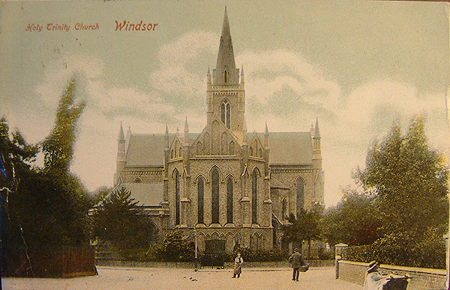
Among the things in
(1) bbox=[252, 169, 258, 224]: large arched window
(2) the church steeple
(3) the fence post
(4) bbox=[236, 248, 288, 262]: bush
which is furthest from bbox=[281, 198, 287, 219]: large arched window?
(2) the church steeple

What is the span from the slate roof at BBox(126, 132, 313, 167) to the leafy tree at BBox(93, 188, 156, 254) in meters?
0.55

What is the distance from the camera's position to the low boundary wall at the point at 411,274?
321 inches

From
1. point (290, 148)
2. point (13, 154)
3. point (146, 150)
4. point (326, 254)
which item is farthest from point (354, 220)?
point (13, 154)

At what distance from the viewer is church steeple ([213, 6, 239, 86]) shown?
8531 millimetres

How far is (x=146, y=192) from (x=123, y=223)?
619 millimetres

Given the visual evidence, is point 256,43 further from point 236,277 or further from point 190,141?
point 236,277

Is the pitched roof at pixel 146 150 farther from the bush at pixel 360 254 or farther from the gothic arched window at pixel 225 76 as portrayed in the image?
the bush at pixel 360 254

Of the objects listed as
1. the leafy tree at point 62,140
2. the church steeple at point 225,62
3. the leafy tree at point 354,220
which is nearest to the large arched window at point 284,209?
the leafy tree at point 354,220

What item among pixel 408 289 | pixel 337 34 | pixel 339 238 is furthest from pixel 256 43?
pixel 408 289

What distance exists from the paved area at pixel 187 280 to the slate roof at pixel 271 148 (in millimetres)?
1553

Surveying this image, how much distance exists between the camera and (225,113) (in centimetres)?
893

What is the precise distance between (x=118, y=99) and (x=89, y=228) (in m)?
1.89

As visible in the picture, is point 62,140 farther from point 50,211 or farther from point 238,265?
point 238,265

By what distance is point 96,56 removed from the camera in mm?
8570
